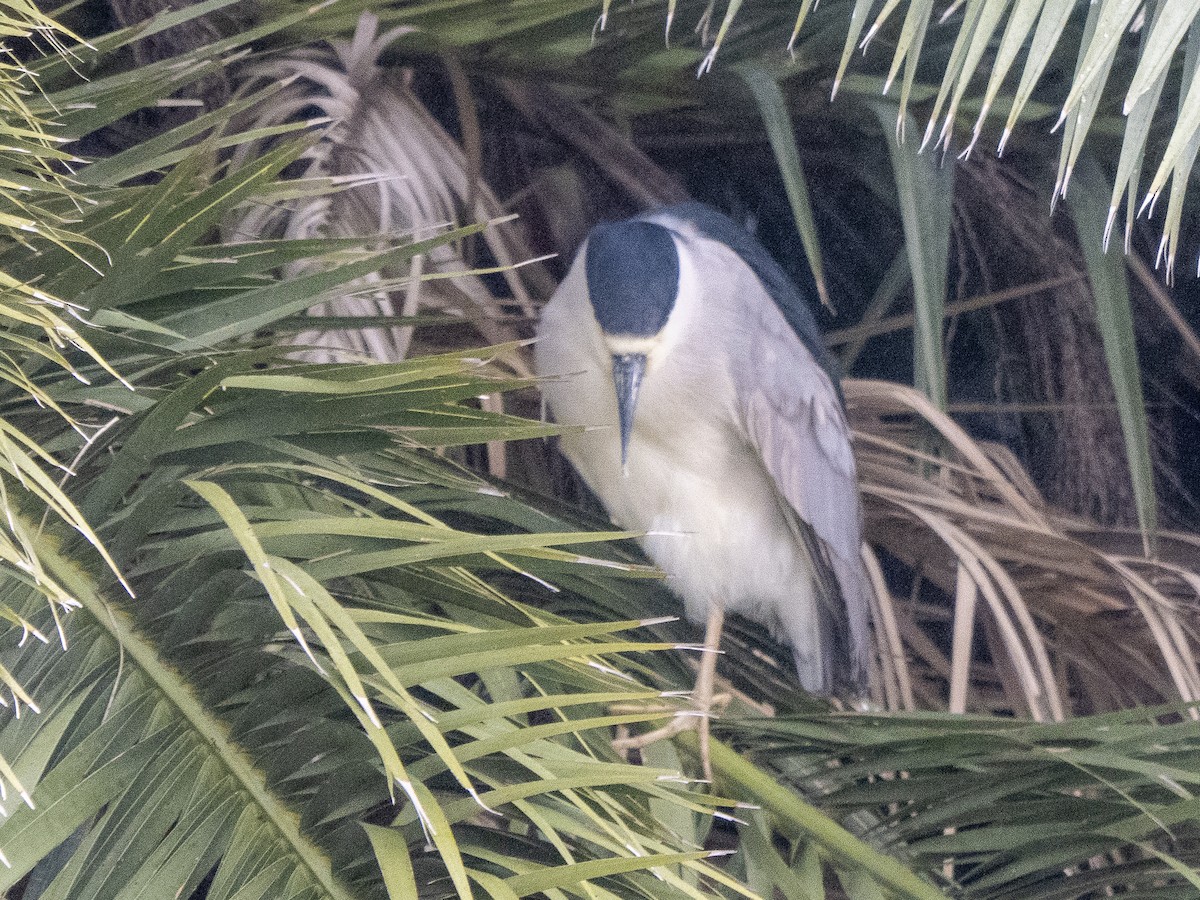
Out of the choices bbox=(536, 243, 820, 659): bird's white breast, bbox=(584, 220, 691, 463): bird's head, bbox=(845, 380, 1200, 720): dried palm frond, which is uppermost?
bbox=(584, 220, 691, 463): bird's head

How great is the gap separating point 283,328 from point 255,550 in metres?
0.36

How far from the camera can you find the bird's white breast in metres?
1.47

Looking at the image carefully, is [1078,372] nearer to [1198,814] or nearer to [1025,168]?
[1025,168]

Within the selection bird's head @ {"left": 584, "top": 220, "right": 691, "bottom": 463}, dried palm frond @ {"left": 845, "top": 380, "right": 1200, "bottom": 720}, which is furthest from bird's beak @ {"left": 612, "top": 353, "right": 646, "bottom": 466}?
dried palm frond @ {"left": 845, "top": 380, "right": 1200, "bottom": 720}

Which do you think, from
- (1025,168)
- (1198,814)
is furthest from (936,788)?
(1025,168)

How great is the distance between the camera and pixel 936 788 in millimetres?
993

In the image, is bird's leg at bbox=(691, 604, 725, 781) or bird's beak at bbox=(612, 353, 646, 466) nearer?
bird's leg at bbox=(691, 604, 725, 781)

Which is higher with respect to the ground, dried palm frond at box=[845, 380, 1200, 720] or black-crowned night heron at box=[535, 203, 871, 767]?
black-crowned night heron at box=[535, 203, 871, 767]

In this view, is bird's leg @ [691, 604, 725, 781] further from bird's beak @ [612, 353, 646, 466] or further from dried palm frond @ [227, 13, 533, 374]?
dried palm frond @ [227, 13, 533, 374]

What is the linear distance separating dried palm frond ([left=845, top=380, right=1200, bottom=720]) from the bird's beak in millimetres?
442

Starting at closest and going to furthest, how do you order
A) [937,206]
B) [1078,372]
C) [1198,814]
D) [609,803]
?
[609,803]
[1198,814]
[937,206]
[1078,372]

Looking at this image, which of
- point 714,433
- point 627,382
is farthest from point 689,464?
point 627,382

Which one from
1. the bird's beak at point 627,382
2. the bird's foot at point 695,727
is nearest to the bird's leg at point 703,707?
the bird's foot at point 695,727

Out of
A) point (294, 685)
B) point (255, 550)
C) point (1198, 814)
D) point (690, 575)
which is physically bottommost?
point (690, 575)
